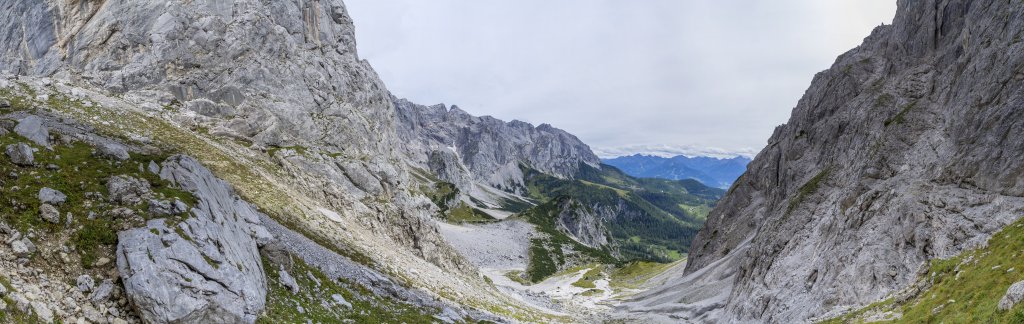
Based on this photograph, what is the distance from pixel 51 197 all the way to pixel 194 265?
5889 mm

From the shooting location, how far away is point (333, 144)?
85250 mm

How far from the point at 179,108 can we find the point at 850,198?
9433 centimetres

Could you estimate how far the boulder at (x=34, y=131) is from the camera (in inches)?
863

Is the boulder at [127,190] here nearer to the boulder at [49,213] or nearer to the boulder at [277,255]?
the boulder at [49,213]

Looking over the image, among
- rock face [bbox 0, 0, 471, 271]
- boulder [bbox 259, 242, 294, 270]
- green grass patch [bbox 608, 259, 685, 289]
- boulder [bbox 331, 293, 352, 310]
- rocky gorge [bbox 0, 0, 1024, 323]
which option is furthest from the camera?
green grass patch [bbox 608, 259, 685, 289]

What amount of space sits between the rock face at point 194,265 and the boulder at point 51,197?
2.92 meters

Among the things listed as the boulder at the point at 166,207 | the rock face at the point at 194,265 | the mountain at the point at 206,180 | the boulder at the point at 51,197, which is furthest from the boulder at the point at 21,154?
the boulder at the point at 166,207

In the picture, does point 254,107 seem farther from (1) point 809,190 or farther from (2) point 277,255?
(1) point 809,190

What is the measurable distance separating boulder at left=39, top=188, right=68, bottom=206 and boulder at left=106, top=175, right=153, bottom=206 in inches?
59.7

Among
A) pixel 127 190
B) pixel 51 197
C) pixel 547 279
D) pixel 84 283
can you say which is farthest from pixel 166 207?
pixel 547 279

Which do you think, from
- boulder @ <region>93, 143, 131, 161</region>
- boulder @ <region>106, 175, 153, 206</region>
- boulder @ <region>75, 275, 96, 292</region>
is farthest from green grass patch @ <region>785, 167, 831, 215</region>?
boulder @ <region>75, 275, 96, 292</region>

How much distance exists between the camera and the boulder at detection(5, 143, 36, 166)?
19.9m

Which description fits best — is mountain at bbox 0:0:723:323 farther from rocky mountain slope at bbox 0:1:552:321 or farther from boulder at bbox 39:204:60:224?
rocky mountain slope at bbox 0:1:552:321

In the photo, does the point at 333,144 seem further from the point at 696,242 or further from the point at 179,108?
the point at 696,242
